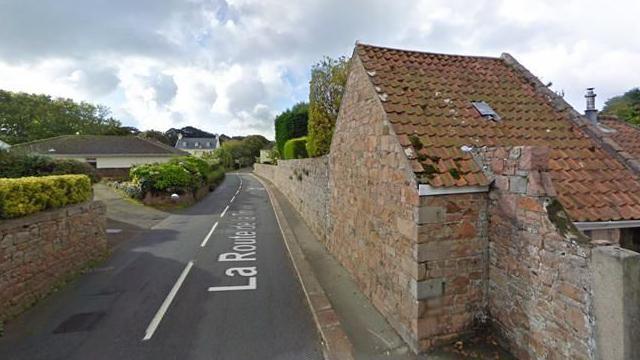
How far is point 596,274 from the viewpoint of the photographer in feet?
10.4

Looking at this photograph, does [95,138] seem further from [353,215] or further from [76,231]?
[353,215]

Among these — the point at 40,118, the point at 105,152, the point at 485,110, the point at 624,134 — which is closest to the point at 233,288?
the point at 485,110

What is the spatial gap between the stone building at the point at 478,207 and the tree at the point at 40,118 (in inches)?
2186

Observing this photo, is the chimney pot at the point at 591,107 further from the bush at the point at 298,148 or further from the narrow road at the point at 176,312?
the bush at the point at 298,148

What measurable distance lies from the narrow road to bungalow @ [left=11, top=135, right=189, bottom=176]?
3013 cm

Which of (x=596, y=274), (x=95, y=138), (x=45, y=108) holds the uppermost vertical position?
(x=45, y=108)

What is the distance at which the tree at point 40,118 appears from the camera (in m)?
43.6

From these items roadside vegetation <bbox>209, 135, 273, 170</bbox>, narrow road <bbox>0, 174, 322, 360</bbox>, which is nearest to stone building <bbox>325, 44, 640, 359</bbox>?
narrow road <bbox>0, 174, 322, 360</bbox>

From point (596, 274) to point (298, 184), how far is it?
49.3 ft

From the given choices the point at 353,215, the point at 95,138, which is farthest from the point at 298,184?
the point at 95,138

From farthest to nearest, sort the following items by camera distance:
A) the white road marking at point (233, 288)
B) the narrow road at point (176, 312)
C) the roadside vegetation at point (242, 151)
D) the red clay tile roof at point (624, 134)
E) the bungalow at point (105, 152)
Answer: the roadside vegetation at point (242, 151), the bungalow at point (105, 152), the red clay tile roof at point (624, 134), the white road marking at point (233, 288), the narrow road at point (176, 312)

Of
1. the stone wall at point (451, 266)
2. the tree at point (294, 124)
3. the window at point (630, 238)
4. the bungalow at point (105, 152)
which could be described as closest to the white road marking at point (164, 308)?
the stone wall at point (451, 266)

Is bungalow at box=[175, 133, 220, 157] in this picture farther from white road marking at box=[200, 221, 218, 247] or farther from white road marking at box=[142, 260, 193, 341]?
white road marking at box=[142, 260, 193, 341]

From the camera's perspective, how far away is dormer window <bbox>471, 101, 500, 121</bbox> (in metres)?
6.21
